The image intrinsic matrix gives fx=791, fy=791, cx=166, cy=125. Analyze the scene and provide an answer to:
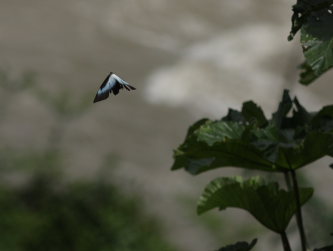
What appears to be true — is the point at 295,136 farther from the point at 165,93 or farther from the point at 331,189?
the point at 165,93

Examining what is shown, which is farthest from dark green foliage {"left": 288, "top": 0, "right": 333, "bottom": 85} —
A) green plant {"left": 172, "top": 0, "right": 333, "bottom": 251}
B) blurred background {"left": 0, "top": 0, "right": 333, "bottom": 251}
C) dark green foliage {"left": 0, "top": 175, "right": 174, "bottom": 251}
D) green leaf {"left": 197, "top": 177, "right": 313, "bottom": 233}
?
dark green foliage {"left": 0, "top": 175, "right": 174, "bottom": 251}

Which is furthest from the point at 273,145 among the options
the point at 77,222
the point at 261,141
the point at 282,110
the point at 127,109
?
the point at 127,109

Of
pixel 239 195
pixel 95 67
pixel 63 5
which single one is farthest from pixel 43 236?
pixel 63 5

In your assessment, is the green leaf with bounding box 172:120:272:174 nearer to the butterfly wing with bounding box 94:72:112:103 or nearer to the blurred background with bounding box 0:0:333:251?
the butterfly wing with bounding box 94:72:112:103

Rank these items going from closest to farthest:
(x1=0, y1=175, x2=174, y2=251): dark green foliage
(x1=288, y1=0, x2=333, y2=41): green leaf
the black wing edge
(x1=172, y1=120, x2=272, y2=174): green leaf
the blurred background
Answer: the black wing edge, (x1=288, y1=0, x2=333, y2=41): green leaf, (x1=172, y1=120, x2=272, y2=174): green leaf, (x1=0, y1=175, x2=174, y2=251): dark green foliage, the blurred background

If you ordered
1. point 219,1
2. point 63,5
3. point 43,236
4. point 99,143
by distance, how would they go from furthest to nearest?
point 219,1 → point 63,5 → point 99,143 → point 43,236

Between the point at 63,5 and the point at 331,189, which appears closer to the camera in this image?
the point at 331,189

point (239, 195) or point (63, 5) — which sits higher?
point (63, 5)
